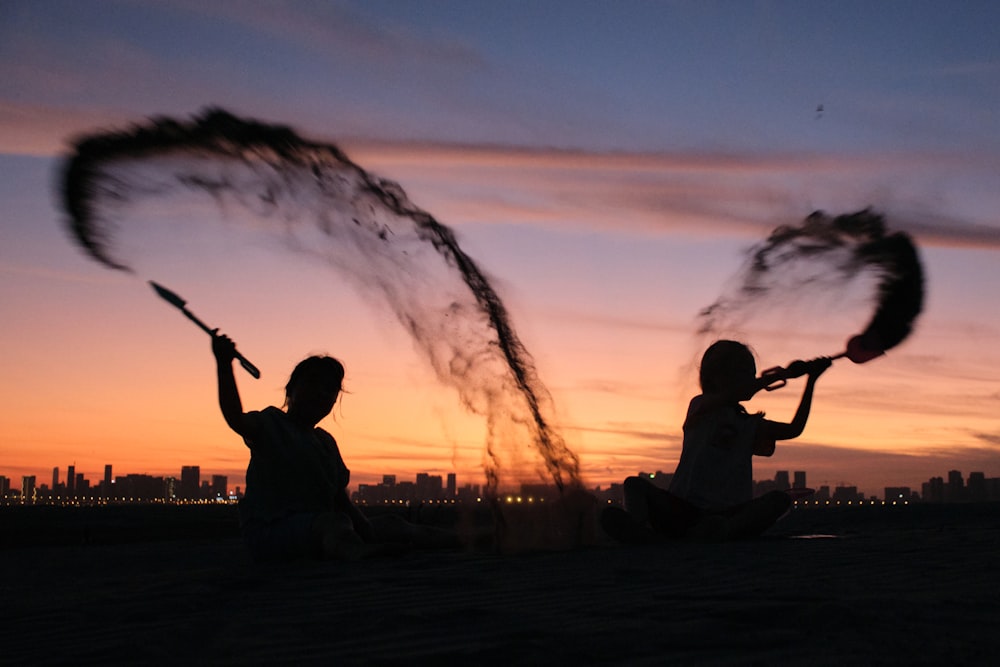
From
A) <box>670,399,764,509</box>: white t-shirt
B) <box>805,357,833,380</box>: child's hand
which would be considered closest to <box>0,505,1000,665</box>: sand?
<box>670,399,764,509</box>: white t-shirt

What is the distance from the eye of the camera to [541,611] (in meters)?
5.09

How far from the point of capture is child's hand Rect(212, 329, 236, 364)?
820 cm

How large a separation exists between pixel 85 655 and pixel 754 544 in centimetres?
643

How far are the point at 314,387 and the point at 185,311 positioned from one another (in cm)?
145

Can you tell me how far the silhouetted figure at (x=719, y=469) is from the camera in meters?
9.78

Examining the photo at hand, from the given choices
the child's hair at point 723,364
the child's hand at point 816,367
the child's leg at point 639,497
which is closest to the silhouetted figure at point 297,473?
the child's leg at point 639,497

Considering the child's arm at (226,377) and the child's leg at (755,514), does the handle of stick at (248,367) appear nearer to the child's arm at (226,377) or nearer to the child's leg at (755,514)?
the child's arm at (226,377)

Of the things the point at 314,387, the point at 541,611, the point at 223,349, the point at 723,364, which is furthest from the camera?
the point at 723,364

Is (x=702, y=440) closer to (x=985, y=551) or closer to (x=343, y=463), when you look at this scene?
(x=985, y=551)

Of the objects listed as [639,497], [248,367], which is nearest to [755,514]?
[639,497]

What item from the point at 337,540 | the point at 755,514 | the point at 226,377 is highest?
→ the point at 226,377

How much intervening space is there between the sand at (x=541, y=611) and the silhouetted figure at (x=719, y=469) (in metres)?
1.33

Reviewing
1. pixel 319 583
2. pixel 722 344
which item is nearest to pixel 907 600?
pixel 319 583

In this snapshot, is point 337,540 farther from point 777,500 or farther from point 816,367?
point 816,367
